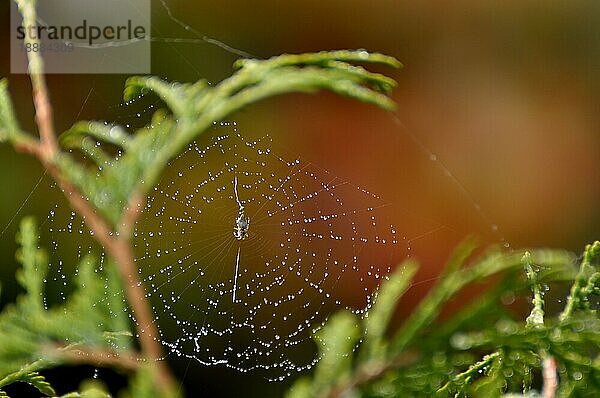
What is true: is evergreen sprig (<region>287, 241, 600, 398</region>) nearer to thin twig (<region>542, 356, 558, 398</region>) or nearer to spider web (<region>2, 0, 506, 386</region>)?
thin twig (<region>542, 356, 558, 398</region>)

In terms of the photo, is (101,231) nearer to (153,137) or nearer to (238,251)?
(153,137)

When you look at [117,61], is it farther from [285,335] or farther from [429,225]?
[429,225]

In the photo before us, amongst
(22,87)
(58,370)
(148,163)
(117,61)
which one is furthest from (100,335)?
(22,87)

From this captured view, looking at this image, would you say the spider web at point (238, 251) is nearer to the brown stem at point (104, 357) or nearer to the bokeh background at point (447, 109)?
the bokeh background at point (447, 109)

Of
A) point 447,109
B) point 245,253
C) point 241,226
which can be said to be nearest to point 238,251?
point 245,253

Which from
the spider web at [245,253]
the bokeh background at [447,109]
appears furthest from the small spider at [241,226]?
the bokeh background at [447,109]

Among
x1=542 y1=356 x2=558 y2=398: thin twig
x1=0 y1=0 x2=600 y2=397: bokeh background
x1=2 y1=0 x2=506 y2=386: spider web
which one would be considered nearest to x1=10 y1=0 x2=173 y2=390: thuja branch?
x1=542 y1=356 x2=558 y2=398: thin twig
